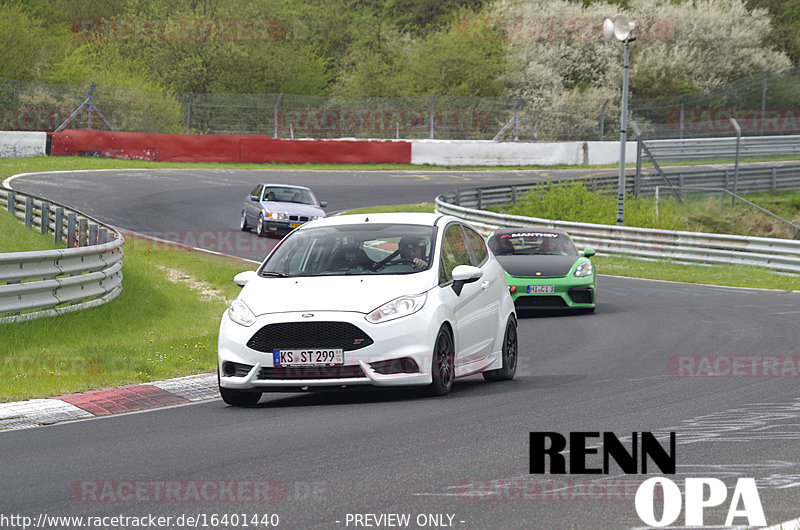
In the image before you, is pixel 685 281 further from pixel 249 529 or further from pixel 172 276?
pixel 249 529

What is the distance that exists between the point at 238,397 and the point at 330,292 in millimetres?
1153

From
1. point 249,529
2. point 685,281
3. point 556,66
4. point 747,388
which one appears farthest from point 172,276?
point 556,66

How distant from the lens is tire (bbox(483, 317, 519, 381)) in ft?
36.7

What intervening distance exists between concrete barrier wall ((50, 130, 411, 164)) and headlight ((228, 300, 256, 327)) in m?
38.5

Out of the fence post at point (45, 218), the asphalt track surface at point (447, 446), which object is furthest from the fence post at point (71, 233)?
the asphalt track surface at point (447, 446)

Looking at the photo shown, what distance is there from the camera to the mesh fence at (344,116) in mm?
46969

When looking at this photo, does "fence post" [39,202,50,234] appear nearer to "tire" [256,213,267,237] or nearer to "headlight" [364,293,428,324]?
"tire" [256,213,267,237]

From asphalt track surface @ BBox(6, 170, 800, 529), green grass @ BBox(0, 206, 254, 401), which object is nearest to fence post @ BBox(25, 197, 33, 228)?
green grass @ BBox(0, 206, 254, 401)

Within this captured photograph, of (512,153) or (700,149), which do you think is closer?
(700,149)

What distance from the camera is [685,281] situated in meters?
A: 25.5

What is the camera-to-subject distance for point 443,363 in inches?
382

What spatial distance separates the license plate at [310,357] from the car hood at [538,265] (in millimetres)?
9472

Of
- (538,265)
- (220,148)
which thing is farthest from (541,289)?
(220,148)

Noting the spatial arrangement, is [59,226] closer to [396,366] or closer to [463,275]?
[463,275]
